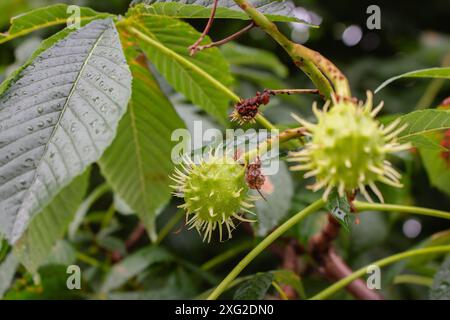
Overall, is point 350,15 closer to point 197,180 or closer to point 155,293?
point 155,293

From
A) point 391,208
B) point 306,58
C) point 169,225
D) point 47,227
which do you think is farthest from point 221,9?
point 169,225

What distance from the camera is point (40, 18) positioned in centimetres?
137

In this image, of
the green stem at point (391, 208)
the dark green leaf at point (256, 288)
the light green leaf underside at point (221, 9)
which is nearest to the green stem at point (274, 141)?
the light green leaf underside at point (221, 9)

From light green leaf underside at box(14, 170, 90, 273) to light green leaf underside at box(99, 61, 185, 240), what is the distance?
157 millimetres

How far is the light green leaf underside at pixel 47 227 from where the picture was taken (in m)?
1.37

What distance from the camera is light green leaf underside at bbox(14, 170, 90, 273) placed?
137 cm

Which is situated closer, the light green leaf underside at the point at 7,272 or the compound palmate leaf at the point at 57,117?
the compound palmate leaf at the point at 57,117

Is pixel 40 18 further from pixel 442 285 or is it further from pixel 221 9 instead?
pixel 442 285

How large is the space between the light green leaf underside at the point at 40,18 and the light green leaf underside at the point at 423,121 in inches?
27.6

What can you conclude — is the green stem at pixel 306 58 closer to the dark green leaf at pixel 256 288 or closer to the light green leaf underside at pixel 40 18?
the light green leaf underside at pixel 40 18

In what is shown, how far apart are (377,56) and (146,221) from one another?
7.28ft

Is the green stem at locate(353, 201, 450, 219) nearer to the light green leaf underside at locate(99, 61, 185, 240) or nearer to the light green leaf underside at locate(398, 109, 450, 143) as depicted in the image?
the light green leaf underside at locate(398, 109, 450, 143)

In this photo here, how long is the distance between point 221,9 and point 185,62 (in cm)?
26
